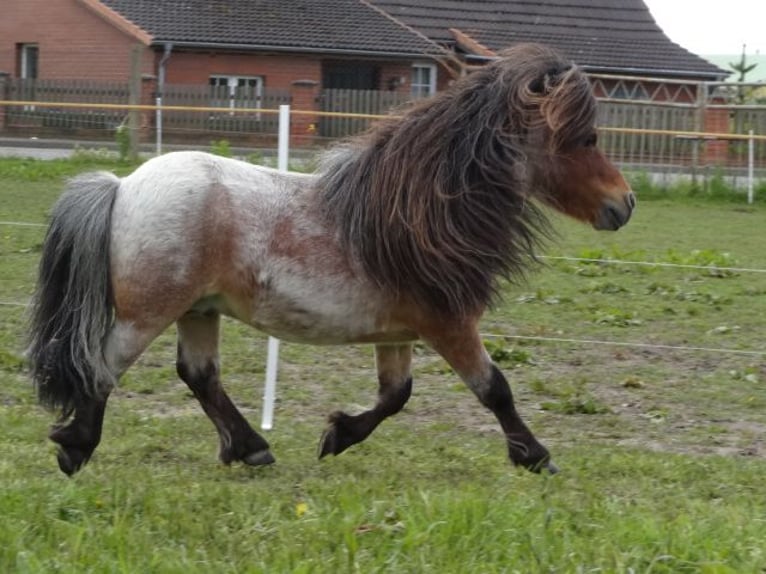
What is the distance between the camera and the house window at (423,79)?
33.8 meters

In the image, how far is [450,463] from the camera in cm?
627

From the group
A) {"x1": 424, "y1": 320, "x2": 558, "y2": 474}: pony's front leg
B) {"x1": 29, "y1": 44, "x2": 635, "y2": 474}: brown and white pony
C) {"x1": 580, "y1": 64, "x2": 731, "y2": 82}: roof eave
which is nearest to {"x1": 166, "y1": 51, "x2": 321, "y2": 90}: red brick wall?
{"x1": 580, "y1": 64, "x2": 731, "y2": 82}: roof eave

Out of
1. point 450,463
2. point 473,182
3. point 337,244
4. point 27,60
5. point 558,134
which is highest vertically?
point 27,60

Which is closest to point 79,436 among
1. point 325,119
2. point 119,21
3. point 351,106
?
point 325,119

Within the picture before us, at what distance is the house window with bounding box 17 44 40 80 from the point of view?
3509 cm

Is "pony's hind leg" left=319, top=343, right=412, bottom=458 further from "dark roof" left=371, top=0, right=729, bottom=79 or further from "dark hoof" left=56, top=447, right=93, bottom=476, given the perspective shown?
"dark roof" left=371, top=0, right=729, bottom=79

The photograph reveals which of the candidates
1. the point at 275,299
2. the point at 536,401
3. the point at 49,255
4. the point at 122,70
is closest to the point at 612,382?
the point at 536,401

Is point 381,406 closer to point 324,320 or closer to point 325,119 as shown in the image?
point 324,320

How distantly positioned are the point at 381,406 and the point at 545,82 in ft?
5.42

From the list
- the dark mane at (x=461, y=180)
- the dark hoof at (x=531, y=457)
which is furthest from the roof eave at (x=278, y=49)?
the dark hoof at (x=531, y=457)

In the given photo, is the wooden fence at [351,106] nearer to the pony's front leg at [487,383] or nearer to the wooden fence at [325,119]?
the wooden fence at [325,119]

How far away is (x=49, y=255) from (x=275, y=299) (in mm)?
986

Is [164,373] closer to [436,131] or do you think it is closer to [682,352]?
[436,131]

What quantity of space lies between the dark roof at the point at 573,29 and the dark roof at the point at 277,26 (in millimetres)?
1709
